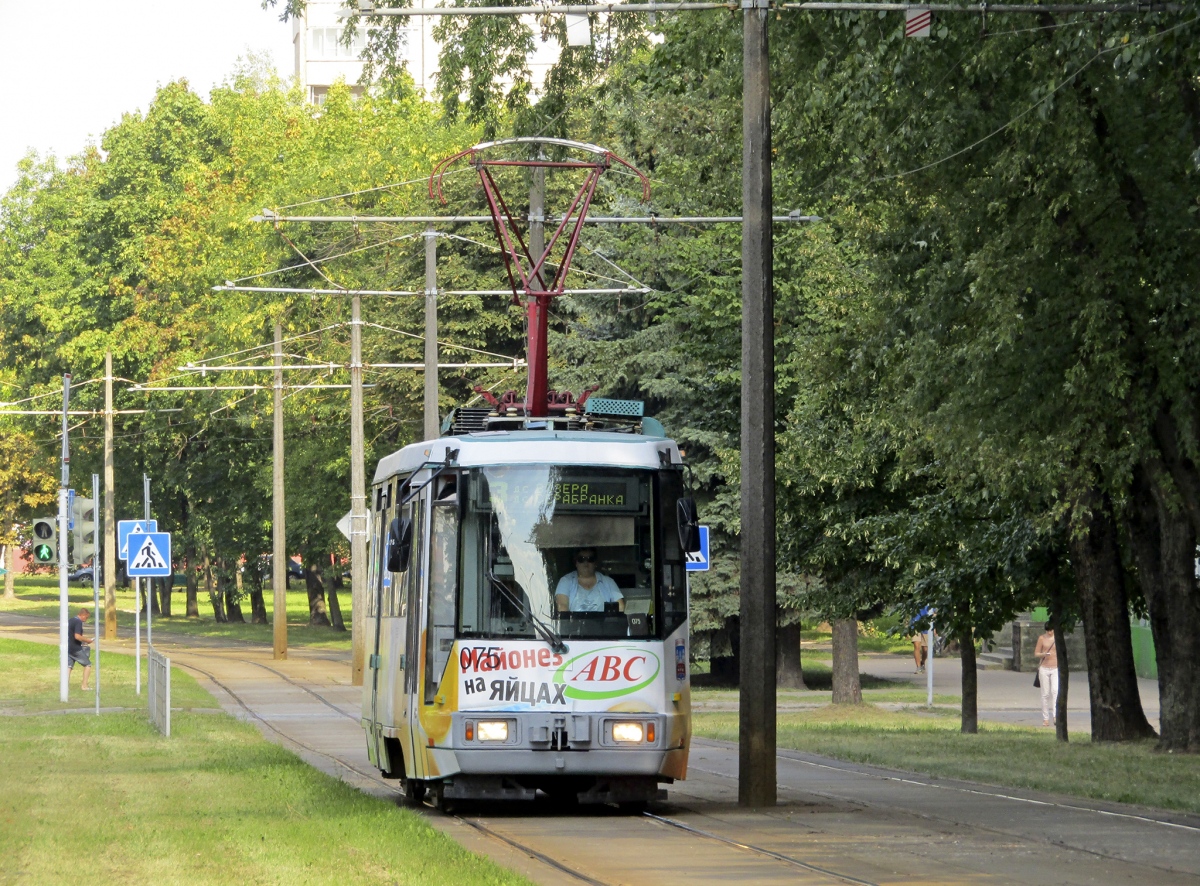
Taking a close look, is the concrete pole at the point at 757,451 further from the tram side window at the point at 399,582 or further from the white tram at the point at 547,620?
the tram side window at the point at 399,582

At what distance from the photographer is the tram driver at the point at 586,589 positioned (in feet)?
49.3

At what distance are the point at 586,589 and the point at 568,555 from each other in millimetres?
298

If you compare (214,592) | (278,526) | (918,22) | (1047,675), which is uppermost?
(918,22)

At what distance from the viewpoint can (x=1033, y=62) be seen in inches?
656

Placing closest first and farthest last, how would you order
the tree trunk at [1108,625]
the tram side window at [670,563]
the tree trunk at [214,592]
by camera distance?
the tram side window at [670,563], the tree trunk at [1108,625], the tree trunk at [214,592]

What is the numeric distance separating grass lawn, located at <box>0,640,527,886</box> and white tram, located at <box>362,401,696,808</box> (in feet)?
3.09

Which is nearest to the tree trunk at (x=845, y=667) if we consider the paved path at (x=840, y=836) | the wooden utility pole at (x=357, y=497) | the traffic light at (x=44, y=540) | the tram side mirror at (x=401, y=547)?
the wooden utility pole at (x=357, y=497)

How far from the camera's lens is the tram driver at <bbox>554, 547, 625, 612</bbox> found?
1504 centimetres

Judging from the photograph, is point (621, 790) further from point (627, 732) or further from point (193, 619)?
point (193, 619)

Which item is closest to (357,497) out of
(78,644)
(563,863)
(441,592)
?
(78,644)

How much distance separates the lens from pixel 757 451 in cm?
1582

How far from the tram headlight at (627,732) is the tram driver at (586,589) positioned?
87 centimetres

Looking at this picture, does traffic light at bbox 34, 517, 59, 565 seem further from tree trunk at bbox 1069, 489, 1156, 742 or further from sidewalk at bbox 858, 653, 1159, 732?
tree trunk at bbox 1069, 489, 1156, 742

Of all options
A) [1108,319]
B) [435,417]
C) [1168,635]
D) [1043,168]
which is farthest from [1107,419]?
[435,417]
